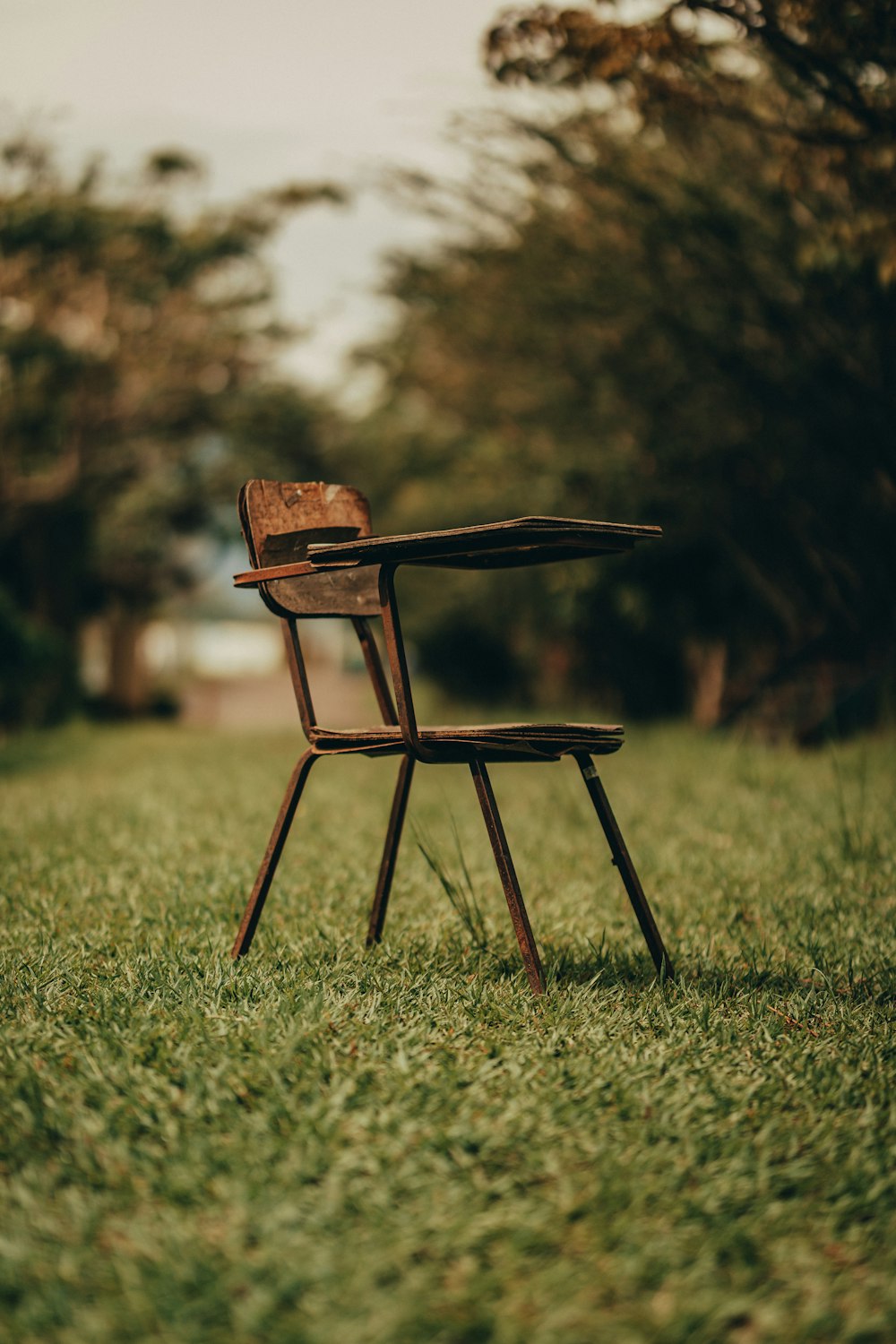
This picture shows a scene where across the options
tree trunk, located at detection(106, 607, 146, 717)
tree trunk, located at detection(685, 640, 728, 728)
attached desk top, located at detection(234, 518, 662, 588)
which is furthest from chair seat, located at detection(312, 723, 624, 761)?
tree trunk, located at detection(106, 607, 146, 717)

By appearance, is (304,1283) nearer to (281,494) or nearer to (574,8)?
(281,494)

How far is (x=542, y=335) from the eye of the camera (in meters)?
11.0

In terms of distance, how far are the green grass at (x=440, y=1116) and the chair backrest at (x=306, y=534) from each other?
37.6 inches

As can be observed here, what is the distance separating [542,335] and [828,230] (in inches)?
177

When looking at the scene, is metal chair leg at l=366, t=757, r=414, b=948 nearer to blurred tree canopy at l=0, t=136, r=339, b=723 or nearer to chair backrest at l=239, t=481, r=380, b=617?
chair backrest at l=239, t=481, r=380, b=617

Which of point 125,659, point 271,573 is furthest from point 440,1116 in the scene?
point 125,659

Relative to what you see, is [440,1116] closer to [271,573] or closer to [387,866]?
[387,866]

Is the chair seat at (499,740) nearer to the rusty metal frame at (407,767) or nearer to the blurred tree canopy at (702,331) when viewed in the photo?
the rusty metal frame at (407,767)

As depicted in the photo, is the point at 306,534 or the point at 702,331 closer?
the point at 306,534

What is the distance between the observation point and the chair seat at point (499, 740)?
2658 mm

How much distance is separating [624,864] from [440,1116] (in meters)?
0.96

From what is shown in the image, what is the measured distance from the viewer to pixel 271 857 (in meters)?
3.06

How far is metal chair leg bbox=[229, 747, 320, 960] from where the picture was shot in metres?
3.04

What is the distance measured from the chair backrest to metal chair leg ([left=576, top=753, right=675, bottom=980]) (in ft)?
2.63
